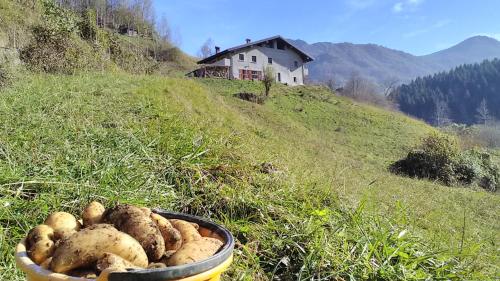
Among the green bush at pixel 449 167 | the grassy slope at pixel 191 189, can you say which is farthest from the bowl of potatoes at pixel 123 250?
the green bush at pixel 449 167

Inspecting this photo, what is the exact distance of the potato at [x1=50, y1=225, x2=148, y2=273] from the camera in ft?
4.06

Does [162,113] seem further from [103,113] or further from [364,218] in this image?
[364,218]

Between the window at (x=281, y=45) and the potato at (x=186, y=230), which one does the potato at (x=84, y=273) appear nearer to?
the potato at (x=186, y=230)

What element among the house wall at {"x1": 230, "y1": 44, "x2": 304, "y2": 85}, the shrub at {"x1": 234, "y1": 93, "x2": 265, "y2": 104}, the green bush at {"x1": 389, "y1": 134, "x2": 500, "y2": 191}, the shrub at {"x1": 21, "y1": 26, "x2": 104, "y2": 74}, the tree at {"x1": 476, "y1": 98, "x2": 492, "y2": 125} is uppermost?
the house wall at {"x1": 230, "y1": 44, "x2": 304, "y2": 85}

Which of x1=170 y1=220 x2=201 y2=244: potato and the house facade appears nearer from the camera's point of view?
x1=170 y1=220 x2=201 y2=244: potato

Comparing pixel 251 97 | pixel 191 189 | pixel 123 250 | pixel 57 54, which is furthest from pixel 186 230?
pixel 251 97

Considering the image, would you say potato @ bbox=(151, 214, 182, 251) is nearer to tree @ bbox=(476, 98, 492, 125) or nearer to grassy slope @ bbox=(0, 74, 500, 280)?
grassy slope @ bbox=(0, 74, 500, 280)

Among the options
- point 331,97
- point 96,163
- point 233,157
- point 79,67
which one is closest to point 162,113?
point 233,157

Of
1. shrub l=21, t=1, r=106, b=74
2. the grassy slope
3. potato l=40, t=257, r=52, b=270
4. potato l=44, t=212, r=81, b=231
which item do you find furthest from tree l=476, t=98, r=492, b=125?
potato l=40, t=257, r=52, b=270

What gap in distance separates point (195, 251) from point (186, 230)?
10.0 inches

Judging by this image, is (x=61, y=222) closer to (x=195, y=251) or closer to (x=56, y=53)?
(x=195, y=251)

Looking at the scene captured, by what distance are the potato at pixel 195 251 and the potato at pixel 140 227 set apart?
7 centimetres

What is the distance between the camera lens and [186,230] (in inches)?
64.8

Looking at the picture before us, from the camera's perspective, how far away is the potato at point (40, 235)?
4.59ft
